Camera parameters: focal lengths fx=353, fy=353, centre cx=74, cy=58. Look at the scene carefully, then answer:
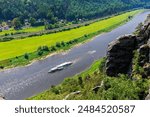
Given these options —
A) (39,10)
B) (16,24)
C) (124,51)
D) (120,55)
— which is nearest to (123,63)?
(120,55)

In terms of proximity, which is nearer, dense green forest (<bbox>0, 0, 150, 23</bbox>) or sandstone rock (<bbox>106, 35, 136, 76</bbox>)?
sandstone rock (<bbox>106, 35, 136, 76</bbox>)

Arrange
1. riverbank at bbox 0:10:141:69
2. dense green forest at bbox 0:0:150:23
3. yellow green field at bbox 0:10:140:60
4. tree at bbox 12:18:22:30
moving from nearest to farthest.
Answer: riverbank at bbox 0:10:141:69
yellow green field at bbox 0:10:140:60
tree at bbox 12:18:22:30
dense green forest at bbox 0:0:150:23

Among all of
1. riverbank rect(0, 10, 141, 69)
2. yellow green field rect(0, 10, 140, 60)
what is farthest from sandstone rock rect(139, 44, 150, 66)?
yellow green field rect(0, 10, 140, 60)

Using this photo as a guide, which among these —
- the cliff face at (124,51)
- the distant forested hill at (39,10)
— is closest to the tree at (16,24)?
the distant forested hill at (39,10)

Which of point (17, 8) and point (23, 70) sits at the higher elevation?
point (17, 8)

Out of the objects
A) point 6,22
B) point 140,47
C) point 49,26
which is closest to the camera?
point 140,47

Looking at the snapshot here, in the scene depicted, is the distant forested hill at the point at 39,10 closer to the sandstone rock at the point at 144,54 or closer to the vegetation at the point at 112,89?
the vegetation at the point at 112,89

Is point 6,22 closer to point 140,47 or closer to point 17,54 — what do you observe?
point 17,54

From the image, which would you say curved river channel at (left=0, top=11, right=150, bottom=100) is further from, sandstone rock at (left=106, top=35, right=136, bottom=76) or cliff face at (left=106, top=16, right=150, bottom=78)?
cliff face at (left=106, top=16, right=150, bottom=78)

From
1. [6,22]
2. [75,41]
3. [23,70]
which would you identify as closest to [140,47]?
[23,70]
